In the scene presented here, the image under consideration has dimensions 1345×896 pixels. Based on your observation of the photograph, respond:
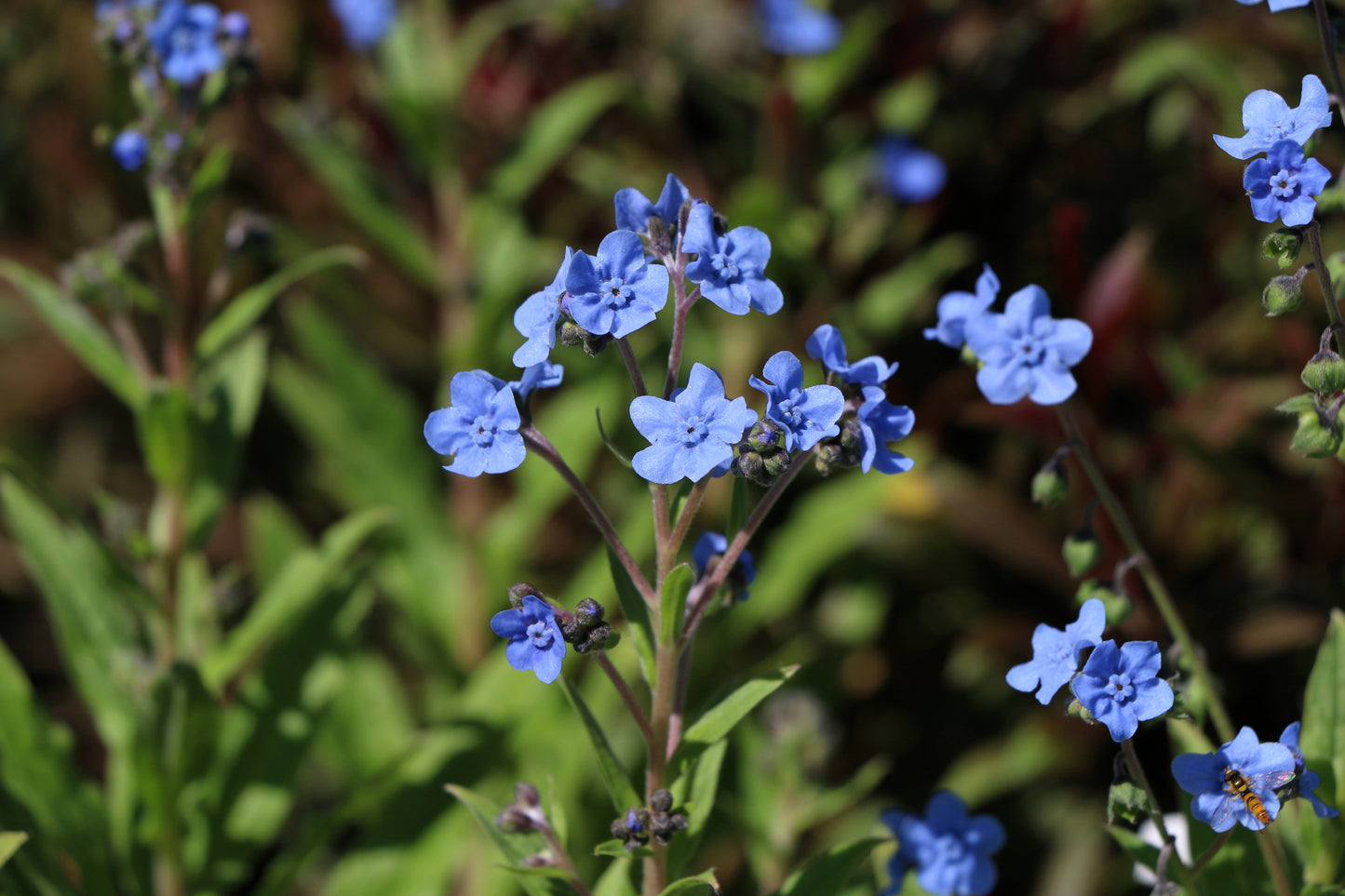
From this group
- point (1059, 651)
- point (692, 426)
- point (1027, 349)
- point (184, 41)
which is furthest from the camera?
point (184, 41)

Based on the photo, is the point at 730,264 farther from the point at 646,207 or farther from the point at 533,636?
the point at 533,636

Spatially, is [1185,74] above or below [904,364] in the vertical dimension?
above

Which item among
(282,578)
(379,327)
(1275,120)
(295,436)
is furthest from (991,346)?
(295,436)

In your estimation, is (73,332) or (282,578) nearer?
(73,332)

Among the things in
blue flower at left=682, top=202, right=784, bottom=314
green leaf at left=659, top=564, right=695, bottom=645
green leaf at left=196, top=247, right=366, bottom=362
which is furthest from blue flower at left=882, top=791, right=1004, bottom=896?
green leaf at left=196, top=247, right=366, bottom=362

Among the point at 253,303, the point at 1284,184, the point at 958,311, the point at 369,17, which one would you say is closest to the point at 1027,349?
the point at 958,311

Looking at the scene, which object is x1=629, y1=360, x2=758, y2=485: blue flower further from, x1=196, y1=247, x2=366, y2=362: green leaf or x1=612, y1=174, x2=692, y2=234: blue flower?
x1=196, y1=247, x2=366, y2=362: green leaf

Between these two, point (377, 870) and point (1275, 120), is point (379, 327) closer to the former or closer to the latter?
point (377, 870)
